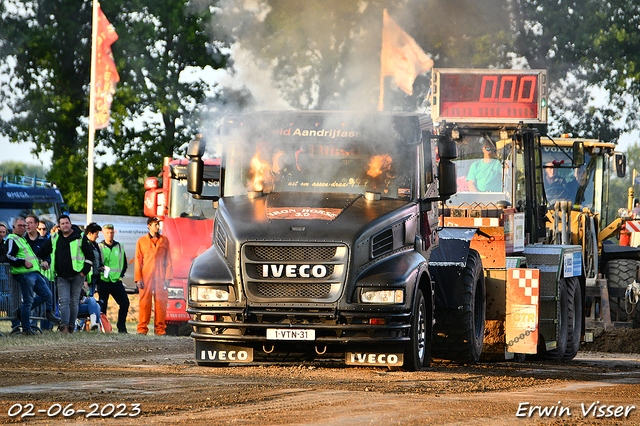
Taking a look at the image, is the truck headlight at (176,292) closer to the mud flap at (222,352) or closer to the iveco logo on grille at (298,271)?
the mud flap at (222,352)

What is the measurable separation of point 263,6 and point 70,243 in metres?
5.10

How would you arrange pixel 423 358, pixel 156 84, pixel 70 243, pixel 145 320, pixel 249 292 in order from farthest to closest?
pixel 156 84
pixel 145 320
pixel 70 243
pixel 423 358
pixel 249 292

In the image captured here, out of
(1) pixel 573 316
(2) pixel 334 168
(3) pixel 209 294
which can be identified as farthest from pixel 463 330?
(1) pixel 573 316

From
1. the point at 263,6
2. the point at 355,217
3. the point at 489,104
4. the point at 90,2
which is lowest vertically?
the point at 355,217

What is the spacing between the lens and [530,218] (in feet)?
46.3

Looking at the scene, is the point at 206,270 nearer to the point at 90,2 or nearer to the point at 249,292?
the point at 249,292

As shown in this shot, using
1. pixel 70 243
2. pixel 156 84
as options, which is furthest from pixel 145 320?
pixel 156 84

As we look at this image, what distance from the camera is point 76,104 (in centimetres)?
3509

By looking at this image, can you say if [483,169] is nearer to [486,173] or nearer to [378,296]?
[486,173]

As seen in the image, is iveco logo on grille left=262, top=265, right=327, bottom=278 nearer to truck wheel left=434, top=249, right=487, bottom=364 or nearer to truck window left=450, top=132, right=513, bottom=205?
truck wheel left=434, top=249, right=487, bottom=364

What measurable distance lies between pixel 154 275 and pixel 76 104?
1971 centimetres

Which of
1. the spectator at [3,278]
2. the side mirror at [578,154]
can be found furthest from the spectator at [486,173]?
the spectator at [3,278]

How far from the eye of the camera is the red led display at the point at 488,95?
13578 mm

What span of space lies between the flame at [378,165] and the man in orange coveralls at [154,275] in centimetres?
736
